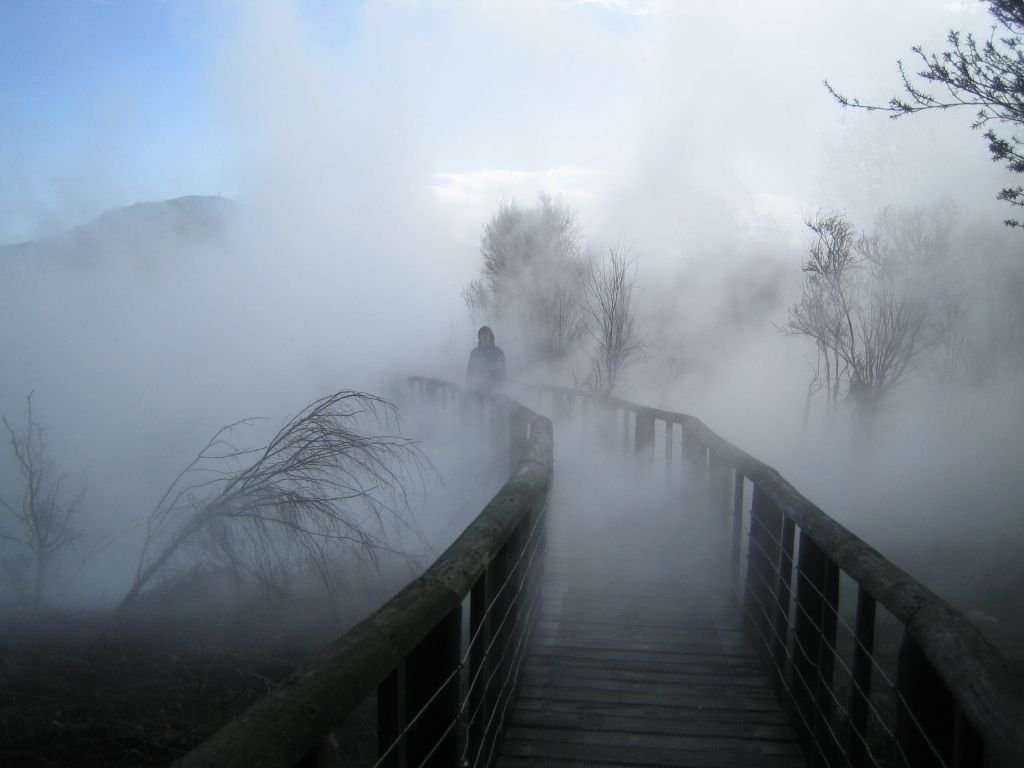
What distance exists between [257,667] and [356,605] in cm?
140

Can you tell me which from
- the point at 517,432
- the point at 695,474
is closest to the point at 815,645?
the point at 695,474

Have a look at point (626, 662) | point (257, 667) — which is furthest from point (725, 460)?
point (257, 667)

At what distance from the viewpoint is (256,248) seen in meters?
18.0

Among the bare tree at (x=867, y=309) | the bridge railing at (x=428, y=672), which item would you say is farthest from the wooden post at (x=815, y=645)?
the bare tree at (x=867, y=309)

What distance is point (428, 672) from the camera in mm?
1706

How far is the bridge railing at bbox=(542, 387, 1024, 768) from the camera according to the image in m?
1.40

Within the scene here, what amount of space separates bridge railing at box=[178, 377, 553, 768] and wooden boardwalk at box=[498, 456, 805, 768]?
181 millimetres

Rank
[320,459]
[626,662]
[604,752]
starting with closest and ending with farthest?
1. [604,752]
2. [626,662]
3. [320,459]

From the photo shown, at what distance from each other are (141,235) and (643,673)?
48.5 feet

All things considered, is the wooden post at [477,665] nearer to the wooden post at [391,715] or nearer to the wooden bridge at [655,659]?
the wooden bridge at [655,659]

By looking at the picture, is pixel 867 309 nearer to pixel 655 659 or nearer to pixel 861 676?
pixel 655 659

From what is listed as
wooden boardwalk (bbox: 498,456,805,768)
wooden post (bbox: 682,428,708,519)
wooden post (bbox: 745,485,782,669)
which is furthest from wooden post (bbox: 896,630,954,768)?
wooden post (bbox: 682,428,708,519)

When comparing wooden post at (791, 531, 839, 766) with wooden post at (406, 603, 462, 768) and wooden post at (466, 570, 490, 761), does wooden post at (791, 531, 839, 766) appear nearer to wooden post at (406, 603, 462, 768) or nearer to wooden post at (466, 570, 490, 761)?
wooden post at (466, 570, 490, 761)

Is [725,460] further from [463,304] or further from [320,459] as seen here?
[463,304]
